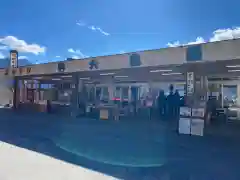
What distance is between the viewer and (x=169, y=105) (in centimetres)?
1538

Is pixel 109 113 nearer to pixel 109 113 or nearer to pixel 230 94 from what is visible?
pixel 109 113

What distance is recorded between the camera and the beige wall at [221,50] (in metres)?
9.07

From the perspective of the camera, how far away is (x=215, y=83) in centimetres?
2231

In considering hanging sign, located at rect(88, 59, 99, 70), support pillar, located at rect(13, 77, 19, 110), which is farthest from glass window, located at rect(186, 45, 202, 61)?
support pillar, located at rect(13, 77, 19, 110)

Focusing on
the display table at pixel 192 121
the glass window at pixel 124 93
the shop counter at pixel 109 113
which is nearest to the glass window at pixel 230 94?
the glass window at pixel 124 93

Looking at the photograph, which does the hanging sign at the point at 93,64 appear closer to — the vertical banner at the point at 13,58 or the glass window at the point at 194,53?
the glass window at the point at 194,53

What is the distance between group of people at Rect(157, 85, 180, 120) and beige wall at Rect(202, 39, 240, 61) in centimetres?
503

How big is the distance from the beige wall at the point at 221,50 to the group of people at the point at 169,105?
5.03m

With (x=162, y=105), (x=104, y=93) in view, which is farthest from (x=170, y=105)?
(x=104, y=93)

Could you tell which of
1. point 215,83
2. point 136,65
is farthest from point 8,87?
point 215,83

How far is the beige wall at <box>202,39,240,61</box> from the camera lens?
29.8 feet

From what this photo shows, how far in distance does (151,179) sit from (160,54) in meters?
7.21

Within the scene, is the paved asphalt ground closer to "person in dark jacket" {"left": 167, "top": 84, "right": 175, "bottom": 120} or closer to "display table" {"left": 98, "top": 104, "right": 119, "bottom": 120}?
"person in dark jacket" {"left": 167, "top": 84, "right": 175, "bottom": 120}

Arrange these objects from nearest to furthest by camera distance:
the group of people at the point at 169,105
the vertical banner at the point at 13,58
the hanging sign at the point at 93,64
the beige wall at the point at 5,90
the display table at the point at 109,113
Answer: the hanging sign at the point at 93,64 < the group of people at the point at 169,105 < the display table at the point at 109,113 < the vertical banner at the point at 13,58 < the beige wall at the point at 5,90
